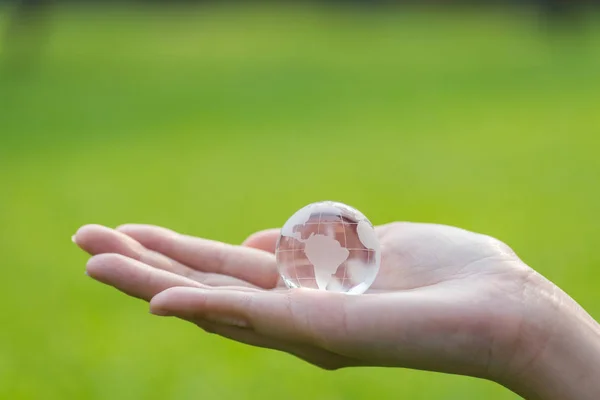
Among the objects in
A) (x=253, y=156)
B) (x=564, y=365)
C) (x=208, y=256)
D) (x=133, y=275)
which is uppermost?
(x=253, y=156)

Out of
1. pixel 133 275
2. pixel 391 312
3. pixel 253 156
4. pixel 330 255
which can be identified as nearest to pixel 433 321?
pixel 391 312

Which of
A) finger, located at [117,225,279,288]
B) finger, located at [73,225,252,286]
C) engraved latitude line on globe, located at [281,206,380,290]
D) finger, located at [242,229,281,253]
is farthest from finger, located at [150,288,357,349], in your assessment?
finger, located at [242,229,281,253]

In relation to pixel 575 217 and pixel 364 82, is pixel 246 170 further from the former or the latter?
pixel 364 82

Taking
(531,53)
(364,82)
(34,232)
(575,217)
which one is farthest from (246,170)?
(531,53)

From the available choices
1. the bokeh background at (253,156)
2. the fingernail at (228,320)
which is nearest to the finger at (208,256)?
the fingernail at (228,320)

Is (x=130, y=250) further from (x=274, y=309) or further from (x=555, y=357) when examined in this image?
(x=555, y=357)

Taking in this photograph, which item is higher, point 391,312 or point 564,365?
point 391,312

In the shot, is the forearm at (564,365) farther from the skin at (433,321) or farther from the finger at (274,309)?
the finger at (274,309)


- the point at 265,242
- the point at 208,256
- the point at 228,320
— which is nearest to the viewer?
the point at 228,320
